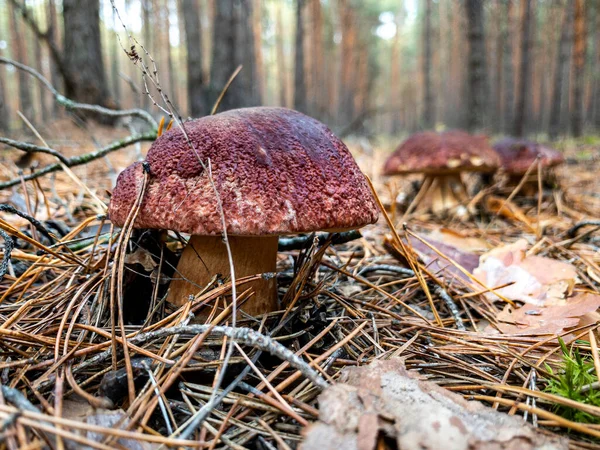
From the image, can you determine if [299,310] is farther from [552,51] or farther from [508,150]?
[552,51]

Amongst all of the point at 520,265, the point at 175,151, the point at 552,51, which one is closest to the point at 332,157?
the point at 175,151

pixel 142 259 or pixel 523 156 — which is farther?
pixel 523 156

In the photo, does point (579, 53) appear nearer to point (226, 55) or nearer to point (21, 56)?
point (226, 55)

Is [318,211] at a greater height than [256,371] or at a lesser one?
greater

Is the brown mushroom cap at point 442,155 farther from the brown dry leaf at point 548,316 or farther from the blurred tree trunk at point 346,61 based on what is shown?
the blurred tree trunk at point 346,61

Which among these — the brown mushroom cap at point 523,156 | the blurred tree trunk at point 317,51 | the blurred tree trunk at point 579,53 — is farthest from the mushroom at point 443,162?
the blurred tree trunk at point 317,51

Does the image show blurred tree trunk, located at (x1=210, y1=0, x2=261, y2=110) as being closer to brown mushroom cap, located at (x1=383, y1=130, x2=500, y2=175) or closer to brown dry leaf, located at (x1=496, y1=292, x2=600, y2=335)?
brown mushroom cap, located at (x1=383, y1=130, x2=500, y2=175)

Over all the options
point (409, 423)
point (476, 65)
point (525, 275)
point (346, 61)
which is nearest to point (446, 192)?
point (525, 275)
